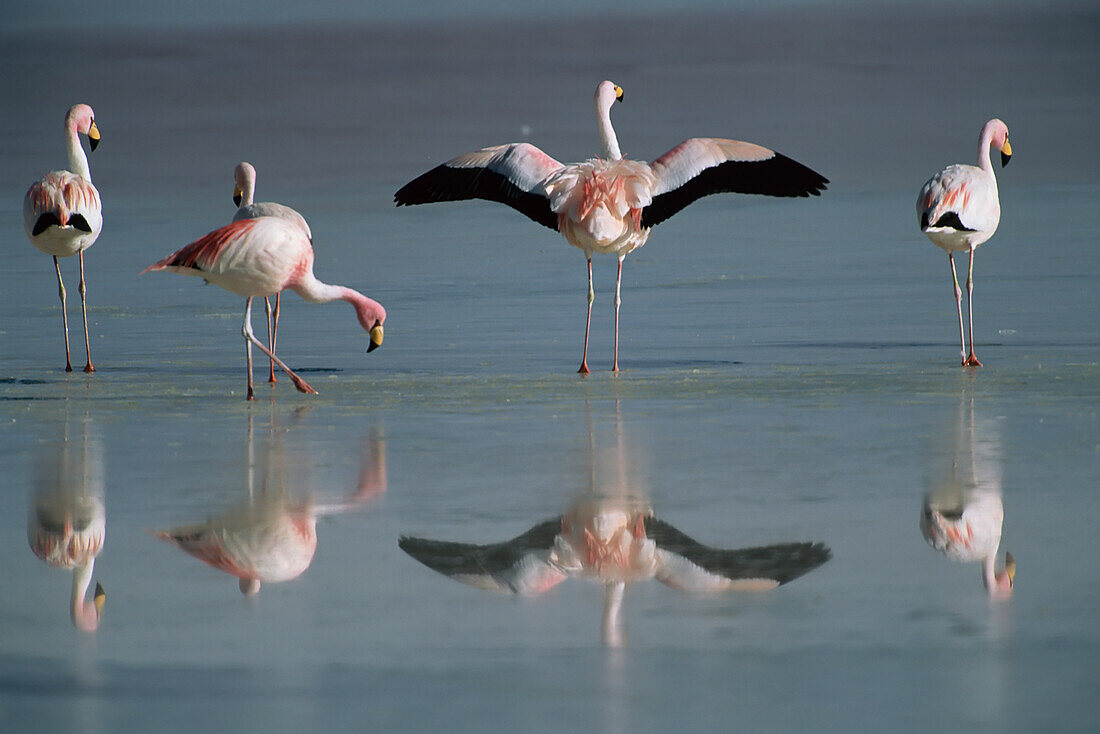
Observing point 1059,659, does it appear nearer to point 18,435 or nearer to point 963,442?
point 963,442

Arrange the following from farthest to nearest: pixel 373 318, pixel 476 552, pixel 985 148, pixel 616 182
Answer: pixel 985 148, pixel 616 182, pixel 373 318, pixel 476 552

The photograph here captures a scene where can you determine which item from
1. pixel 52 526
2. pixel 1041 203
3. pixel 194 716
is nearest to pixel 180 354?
pixel 52 526

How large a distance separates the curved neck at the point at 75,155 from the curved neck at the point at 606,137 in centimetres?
363

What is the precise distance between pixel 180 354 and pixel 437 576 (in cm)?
656

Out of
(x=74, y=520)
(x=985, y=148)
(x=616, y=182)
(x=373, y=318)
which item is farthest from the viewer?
(x=985, y=148)

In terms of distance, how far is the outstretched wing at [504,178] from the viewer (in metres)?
10.0

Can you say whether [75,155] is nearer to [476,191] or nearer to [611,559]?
[476,191]

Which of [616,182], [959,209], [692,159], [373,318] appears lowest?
[373,318]

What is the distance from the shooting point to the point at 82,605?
418 cm

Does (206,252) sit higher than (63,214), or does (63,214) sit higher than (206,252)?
(63,214)

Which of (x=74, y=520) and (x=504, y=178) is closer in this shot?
(x=74, y=520)

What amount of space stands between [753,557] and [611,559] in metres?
0.42

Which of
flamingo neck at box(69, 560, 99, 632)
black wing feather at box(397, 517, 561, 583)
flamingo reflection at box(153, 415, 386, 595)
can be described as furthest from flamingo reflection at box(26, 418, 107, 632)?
black wing feather at box(397, 517, 561, 583)

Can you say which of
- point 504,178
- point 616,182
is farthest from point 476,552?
point 504,178
